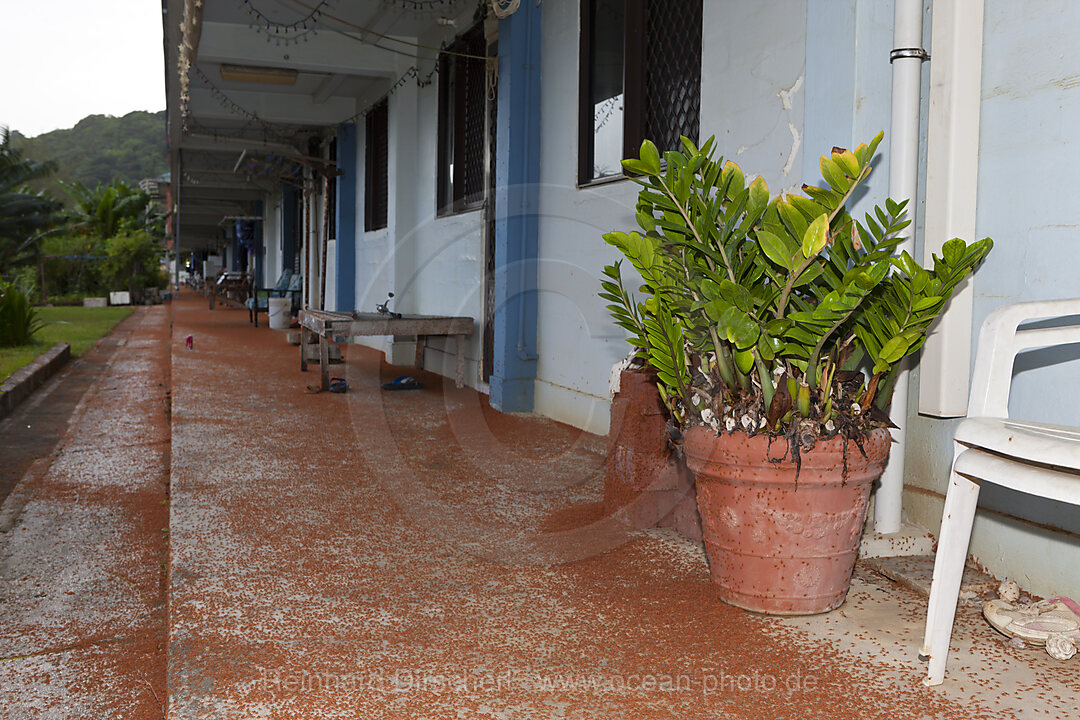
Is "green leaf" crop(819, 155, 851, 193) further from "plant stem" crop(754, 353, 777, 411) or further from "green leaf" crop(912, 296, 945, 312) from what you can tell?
"plant stem" crop(754, 353, 777, 411)

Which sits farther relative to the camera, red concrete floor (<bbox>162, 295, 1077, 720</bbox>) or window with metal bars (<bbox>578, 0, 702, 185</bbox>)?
window with metal bars (<bbox>578, 0, 702, 185</bbox>)

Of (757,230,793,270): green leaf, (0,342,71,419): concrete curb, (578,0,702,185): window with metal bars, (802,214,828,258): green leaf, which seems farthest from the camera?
(0,342,71,419): concrete curb

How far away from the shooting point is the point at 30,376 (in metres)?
8.10

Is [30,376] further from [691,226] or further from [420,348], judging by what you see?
[691,226]

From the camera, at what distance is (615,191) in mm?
5004

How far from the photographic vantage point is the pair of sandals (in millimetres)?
2123

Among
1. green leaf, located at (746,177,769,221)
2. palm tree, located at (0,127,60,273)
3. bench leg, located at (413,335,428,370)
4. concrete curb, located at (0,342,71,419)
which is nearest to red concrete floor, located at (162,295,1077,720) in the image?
green leaf, located at (746,177,769,221)

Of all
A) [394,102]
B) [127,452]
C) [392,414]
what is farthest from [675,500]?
[394,102]

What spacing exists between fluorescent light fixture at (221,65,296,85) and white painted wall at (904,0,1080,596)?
27.5 ft

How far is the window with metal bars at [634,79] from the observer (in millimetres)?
4426

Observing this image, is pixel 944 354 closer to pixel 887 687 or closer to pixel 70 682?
pixel 887 687

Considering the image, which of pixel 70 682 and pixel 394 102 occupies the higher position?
pixel 394 102

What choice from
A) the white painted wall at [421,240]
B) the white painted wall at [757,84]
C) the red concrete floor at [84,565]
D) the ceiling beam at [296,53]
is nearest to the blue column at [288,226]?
the white painted wall at [421,240]

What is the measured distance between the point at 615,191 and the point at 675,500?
2284 millimetres
